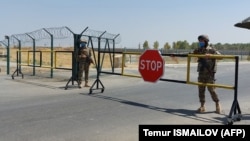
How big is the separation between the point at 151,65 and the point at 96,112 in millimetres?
2187

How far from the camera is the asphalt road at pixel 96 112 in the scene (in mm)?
7027

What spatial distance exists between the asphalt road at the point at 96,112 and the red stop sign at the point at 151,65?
77cm

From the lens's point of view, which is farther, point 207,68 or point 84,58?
point 84,58

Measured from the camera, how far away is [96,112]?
9.02 m

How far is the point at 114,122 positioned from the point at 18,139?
2.14 m

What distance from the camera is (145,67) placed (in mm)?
10445

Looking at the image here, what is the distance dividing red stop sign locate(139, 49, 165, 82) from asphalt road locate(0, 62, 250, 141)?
0.77 meters

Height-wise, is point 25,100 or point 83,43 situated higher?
point 83,43

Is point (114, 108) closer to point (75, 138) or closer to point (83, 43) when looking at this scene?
point (75, 138)

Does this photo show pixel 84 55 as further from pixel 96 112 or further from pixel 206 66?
pixel 206 66

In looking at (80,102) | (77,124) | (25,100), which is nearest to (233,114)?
(77,124)

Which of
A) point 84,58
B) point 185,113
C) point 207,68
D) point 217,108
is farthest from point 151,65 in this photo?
point 84,58

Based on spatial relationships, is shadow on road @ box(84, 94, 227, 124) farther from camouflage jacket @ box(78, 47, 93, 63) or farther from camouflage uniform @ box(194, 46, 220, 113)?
camouflage jacket @ box(78, 47, 93, 63)

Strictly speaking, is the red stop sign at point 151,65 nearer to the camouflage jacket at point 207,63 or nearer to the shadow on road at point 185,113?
the shadow on road at point 185,113
